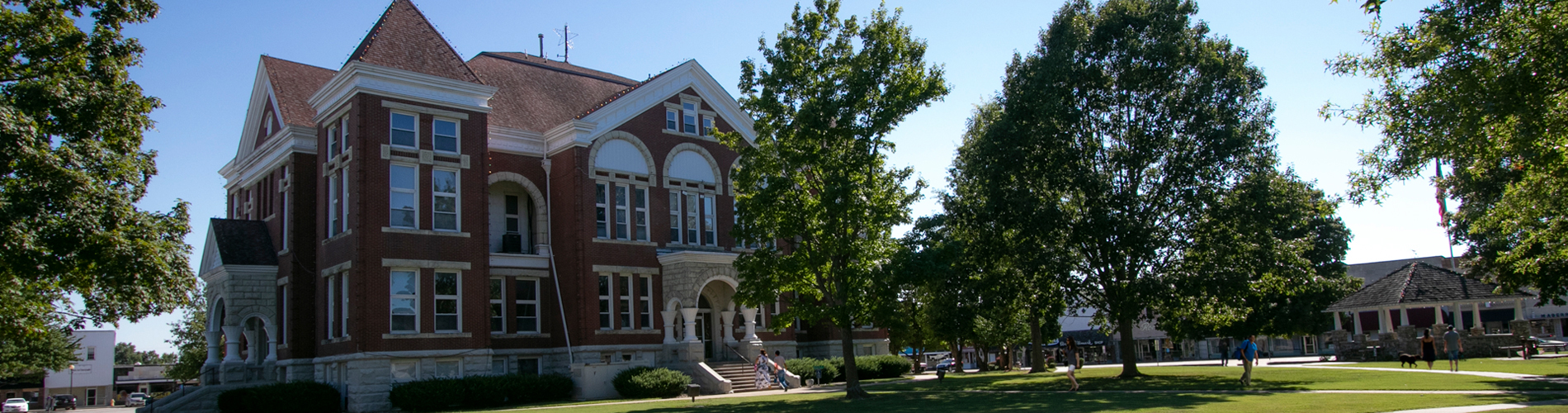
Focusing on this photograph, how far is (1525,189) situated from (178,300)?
90.6ft

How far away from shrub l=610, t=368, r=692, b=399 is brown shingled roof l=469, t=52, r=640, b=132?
31.8 feet

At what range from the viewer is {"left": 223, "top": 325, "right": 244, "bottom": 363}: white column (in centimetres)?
3131

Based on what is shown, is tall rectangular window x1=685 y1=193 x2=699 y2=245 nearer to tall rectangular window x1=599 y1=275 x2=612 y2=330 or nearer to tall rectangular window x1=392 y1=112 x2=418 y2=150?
tall rectangular window x1=599 y1=275 x2=612 y2=330

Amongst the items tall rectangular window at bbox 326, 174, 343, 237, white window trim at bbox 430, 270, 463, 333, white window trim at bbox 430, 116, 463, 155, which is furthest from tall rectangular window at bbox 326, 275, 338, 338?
white window trim at bbox 430, 116, 463, 155

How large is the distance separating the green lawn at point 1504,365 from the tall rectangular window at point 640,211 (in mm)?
25663

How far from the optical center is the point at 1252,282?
29.6m

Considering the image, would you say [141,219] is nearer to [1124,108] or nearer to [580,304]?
[580,304]

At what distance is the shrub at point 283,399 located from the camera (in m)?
26.8

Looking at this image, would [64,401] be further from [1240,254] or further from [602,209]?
[1240,254]

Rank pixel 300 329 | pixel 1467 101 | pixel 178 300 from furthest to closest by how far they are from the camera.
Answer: pixel 300 329 < pixel 178 300 < pixel 1467 101

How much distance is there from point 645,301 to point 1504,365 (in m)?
27.7

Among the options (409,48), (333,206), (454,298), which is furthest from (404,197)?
(409,48)

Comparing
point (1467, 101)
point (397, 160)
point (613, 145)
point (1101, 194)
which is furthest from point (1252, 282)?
point (397, 160)

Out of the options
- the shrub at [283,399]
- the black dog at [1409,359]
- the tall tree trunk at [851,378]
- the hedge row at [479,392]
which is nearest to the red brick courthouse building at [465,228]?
the shrub at [283,399]
